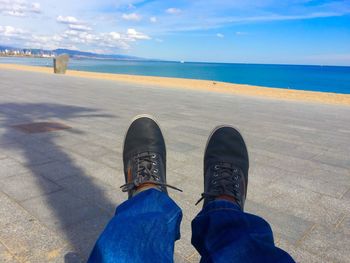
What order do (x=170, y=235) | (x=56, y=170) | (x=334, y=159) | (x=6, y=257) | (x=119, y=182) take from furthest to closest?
1. (x=334, y=159)
2. (x=56, y=170)
3. (x=119, y=182)
4. (x=6, y=257)
5. (x=170, y=235)

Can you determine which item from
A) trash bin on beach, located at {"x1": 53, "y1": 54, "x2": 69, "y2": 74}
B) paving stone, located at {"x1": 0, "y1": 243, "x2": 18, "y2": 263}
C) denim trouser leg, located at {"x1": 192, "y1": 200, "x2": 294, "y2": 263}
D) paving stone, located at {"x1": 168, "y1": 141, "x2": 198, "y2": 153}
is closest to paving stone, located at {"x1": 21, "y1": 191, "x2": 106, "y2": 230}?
paving stone, located at {"x1": 0, "y1": 243, "x2": 18, "y2": 263}

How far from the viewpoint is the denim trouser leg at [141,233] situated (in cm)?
123

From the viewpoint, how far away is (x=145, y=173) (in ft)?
6.34

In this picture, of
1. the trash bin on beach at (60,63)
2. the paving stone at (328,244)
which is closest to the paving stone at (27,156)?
the paving stone at (328,244)

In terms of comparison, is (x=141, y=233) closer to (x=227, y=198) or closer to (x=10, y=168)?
(x=227, y=198)

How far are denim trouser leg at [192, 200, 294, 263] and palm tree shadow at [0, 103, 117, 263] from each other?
0.77 m

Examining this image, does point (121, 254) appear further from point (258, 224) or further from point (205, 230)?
point (258, 224)

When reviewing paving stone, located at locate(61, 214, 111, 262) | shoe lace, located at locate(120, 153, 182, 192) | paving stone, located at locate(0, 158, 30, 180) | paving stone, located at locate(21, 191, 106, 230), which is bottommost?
paving stone, located at locate(0, 158, 30, 180)

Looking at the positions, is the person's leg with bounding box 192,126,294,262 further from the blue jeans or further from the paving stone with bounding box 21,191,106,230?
the paving stone with bounding box 21,191,106,230

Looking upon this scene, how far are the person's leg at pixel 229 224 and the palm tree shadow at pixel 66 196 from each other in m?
0.79

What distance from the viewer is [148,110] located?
7.11m

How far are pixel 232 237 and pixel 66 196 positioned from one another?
166 centimetres

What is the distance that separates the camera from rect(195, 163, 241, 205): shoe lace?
181cm

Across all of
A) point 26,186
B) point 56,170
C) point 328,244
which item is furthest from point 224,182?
point 56,170
